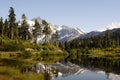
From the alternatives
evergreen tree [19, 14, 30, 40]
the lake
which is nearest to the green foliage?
evergreen tree [19, 14, 30, 40]

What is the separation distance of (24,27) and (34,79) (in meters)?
141

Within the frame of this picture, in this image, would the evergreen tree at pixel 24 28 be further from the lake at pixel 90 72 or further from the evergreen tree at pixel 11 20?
the lake at pixel 90 72

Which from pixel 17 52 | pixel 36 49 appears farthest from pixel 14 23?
pixel 17 52

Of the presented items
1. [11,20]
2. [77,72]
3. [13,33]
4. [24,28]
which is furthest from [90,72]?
[24,28]

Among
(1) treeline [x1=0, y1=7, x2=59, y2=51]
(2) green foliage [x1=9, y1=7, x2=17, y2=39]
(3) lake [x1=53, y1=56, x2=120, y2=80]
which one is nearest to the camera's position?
(3) lake [x1=53, y1=56, x2=120, y2=80]

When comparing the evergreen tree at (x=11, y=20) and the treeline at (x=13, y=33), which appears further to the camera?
the evergreen tree at (x=11, y=20)

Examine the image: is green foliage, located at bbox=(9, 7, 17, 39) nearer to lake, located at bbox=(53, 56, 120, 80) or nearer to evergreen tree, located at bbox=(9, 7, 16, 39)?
evergreen tree, located at bbox=(9, 7, 16, 39)

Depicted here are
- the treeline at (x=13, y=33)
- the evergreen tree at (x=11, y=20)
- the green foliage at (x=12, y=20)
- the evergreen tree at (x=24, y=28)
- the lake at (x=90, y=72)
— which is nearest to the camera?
the lake at (x=90, y=72)

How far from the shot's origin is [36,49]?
15550cm

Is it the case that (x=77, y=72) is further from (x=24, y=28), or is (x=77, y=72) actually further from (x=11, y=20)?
(x=24, y=28)

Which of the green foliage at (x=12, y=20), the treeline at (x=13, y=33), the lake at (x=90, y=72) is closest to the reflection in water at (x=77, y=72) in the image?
the lake at (x=90, y=72)

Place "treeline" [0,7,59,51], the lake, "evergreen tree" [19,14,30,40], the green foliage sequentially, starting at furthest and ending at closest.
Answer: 1. "evergreen tree" [19,14,30,40]
2. the green foliage
3. "treeline" [0,7,59,51]
4. the lake

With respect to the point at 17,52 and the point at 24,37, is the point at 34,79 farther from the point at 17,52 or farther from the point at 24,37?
the point at 24,37

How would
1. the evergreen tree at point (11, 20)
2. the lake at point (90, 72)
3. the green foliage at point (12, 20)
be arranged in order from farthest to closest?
the evergreen tree at point (11, 20), the green foliage at point (12, 20), the lake at point (90, 72)
